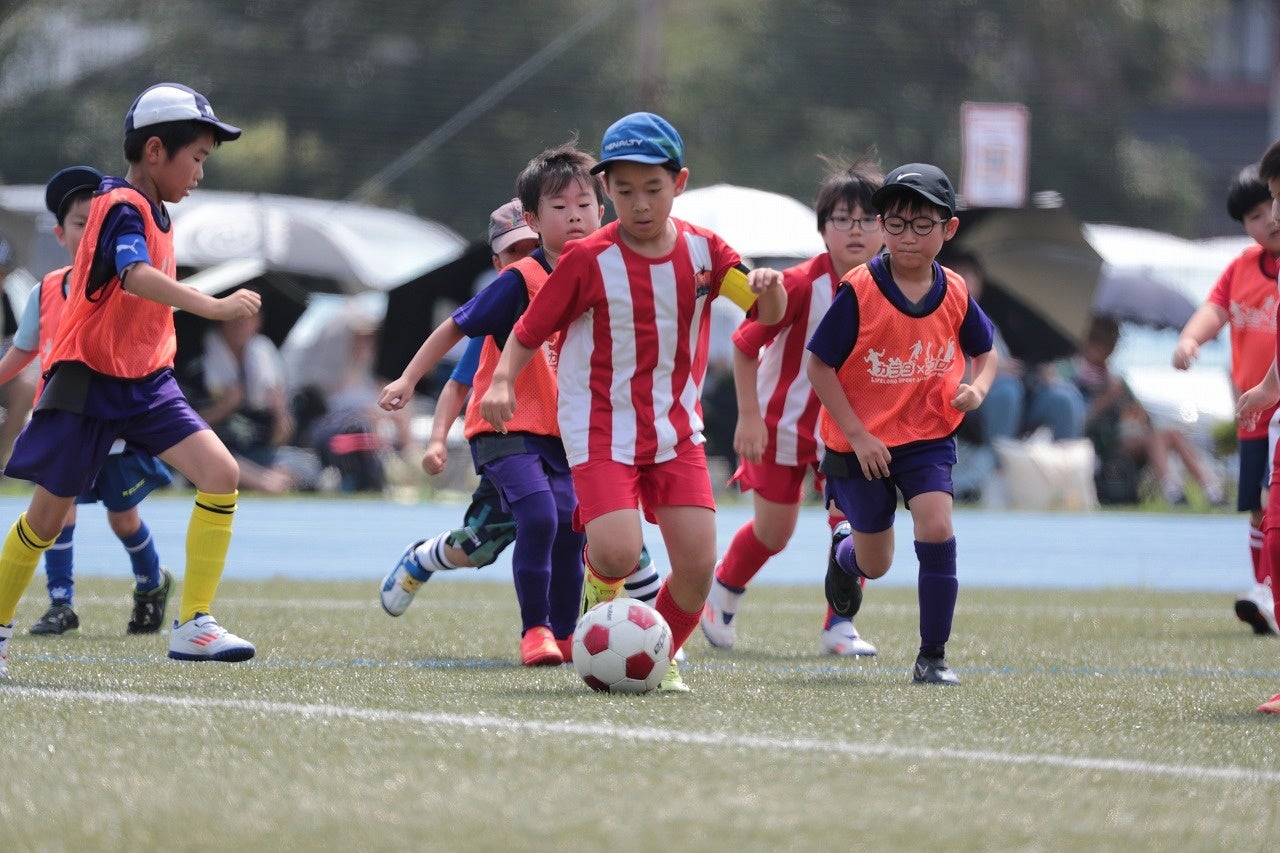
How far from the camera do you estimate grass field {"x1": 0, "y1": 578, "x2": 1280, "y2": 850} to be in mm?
3391

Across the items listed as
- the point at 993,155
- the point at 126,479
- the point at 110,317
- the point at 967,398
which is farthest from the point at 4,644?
the point at 993,155

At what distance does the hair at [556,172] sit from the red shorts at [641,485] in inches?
46.6

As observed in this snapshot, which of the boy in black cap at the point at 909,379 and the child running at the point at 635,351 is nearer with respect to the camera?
the child running at the point at 635,351

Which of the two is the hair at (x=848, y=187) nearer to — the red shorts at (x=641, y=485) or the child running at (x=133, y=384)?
the red shorts at (x=641, y=485)

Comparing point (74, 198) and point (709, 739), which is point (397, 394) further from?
point (74, 198)

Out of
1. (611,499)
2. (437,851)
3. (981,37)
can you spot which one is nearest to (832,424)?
(611,499)

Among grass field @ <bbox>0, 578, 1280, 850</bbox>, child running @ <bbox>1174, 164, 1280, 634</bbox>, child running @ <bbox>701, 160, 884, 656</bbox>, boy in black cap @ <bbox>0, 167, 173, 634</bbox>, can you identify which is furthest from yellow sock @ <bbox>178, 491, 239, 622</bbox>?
child running @ <bbox>1174, 164, 1280, 634</bbox>

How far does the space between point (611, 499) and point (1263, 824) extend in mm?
2324

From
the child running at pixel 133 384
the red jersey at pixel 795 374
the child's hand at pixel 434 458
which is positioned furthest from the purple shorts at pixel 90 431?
the red jersey at pixel 795 374

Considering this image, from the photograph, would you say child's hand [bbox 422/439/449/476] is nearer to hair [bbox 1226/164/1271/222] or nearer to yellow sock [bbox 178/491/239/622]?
yellow sock [bbox 178/491/239/622]

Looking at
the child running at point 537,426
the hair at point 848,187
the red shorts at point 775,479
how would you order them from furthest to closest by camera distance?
the red shorts at point 775,479, the hair at point 848,187, the child running at point 537,426

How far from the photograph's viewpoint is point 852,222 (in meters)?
7.04

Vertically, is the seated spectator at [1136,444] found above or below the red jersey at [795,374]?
below

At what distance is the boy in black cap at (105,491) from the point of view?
7348mm
